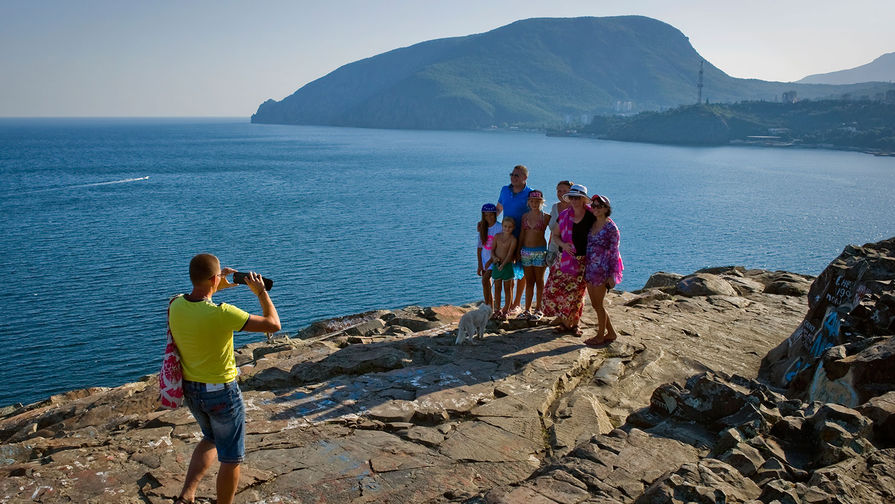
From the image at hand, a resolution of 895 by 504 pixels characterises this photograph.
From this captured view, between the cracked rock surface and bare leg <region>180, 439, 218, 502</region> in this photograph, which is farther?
the cracked rock surface

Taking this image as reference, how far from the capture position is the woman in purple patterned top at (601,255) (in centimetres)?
842

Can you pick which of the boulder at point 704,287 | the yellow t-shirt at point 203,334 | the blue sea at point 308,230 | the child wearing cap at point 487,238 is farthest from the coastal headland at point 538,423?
the blue sea at point 308,230

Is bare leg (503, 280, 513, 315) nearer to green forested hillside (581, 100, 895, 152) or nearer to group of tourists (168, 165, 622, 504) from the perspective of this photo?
group of tourists (168, 165, 622, 504)

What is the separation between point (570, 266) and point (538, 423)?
3.11 m

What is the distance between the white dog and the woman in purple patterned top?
1535mm

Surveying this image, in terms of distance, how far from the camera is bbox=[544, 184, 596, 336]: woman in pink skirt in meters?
8.80

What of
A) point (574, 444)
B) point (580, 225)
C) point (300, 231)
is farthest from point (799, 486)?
point (300, 231)

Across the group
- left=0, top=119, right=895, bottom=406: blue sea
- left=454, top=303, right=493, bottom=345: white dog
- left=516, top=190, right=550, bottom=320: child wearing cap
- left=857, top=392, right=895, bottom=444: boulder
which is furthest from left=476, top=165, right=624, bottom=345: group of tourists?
left=0, top=119, right=895, bottom=406: blue sea

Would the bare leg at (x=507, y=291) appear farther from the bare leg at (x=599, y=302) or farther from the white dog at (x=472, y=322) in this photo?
the bare leg at (x=599, y=302)

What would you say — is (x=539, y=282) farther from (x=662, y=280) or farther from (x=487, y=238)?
(x=662, y=280)

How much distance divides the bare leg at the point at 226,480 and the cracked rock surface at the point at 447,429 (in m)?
0.44

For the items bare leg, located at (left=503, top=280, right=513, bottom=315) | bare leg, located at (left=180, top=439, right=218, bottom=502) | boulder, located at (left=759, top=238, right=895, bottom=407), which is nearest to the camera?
bare leg, located at (left=180, top=439, right=218, bottom=502)

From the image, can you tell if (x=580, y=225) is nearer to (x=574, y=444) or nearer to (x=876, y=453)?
(x=574, y=444)

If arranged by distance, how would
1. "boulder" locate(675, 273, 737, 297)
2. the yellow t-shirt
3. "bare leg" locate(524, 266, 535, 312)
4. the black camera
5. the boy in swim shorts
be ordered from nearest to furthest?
the yellow t-shirt
the black camera
the boy in swim shorts
"bare leg" locate(524, 266, 535, 312)
"boulder" locate(675, 273, 737, 297)
